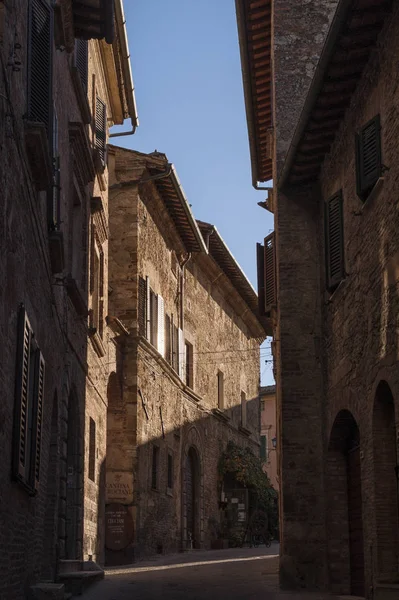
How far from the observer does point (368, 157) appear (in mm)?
10531

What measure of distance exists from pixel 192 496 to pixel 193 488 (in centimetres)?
23

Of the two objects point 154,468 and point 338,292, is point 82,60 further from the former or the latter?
point 154,468

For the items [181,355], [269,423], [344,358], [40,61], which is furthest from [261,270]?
[269,423]

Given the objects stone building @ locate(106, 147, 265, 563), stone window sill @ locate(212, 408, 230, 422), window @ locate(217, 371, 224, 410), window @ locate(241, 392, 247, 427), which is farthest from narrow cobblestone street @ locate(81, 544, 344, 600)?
window @ locate(241, 392, 247, 427)

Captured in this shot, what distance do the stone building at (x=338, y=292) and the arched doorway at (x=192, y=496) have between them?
11666 millimetres

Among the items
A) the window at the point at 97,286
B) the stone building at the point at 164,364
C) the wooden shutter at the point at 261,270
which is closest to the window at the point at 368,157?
the window at the point at 97,286

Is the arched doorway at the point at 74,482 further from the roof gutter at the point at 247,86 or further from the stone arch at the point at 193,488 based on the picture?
the stone arch at the point at 193,488

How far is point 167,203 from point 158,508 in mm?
7147

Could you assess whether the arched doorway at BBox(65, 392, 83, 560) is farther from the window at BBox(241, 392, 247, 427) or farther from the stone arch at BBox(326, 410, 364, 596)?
the window at BBox(241, 392, 247, 427)

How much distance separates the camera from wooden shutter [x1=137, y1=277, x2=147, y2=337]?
20.8 m

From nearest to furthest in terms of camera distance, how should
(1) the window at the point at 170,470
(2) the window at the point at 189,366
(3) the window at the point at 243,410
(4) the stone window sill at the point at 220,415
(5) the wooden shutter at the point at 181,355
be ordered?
(1) the window at the point at 170,470 → (5) the wooden shutter at the point at 181,355 → (2) the window at the point at 189,366 → (4) the stone window sill at the point at 220,415 → (3) the window at the point at 243,410

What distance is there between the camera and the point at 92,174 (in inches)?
606

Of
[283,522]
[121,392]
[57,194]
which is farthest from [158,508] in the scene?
[57,194]

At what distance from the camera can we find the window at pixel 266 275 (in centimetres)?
1695
